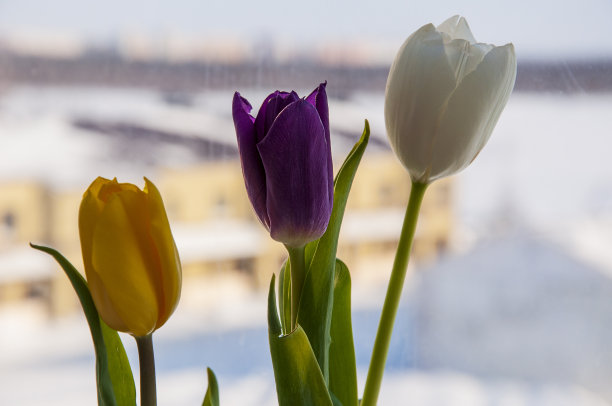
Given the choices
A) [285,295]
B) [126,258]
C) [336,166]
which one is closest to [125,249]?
[126,258]

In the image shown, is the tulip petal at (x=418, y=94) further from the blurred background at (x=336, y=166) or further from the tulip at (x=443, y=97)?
the blurred background at (x=336, y=166)

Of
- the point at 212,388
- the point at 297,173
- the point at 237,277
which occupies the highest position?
the point at 297,173

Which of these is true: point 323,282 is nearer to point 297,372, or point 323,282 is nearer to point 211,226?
point 297,372

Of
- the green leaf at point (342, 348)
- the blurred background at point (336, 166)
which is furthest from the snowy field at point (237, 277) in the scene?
the green leaf at point (342, 348)

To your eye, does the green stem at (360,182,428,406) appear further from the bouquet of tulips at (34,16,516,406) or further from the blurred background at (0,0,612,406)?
the blurred background at (0,0,612,406)

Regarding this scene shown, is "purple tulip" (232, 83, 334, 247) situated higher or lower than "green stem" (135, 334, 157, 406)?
higher

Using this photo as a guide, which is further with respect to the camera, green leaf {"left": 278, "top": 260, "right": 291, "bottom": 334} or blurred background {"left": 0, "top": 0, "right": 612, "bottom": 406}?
blurred background {"left": 0, "top": 0, "right": 612, "bottom": 406}

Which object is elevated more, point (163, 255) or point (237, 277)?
point (163, 255)

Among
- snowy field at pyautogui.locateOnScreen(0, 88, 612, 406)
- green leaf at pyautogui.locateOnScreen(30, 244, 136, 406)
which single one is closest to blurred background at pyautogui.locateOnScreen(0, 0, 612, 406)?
snowy field at pyautogui.locateOnScreen(0, 88, 612, 406)
